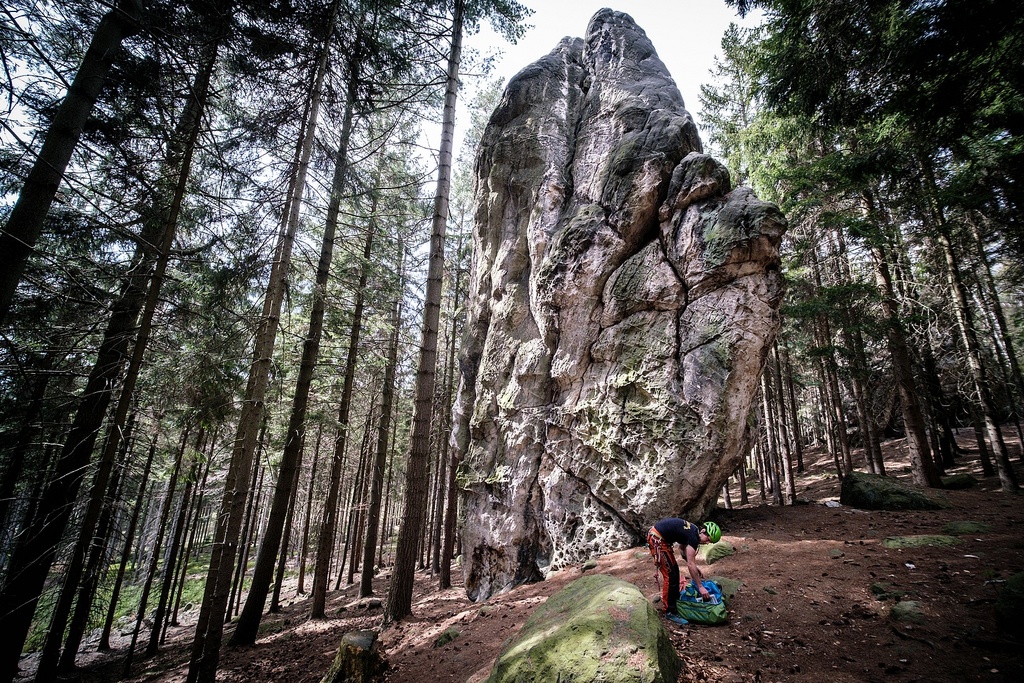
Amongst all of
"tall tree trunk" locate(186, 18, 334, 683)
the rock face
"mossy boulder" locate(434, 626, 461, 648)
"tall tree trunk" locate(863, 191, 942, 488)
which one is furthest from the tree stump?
"tall tree trunk" locate(863, 191, 942, 488)

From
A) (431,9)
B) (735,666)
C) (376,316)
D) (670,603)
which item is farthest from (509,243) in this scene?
(735,666)

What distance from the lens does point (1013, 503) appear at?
27.9 ft

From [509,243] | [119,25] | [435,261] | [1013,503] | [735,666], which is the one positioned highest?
[509,243]

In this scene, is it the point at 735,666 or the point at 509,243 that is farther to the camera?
the point at 509,243

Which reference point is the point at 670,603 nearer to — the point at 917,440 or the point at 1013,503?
the point at 1013,503

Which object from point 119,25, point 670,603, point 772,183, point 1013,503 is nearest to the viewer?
point 119,25

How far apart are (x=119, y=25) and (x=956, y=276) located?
60.4ft

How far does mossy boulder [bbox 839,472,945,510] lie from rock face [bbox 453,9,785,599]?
14.8 feet

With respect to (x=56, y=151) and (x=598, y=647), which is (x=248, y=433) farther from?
(x=598, y=647)

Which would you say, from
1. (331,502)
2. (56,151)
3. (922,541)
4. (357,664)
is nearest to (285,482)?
(331,502)

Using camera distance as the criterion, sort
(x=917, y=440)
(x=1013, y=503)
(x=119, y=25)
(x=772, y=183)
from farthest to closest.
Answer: (x=772, y=183) < (x=917, y=440) < (x=1013, y=503) < (x=119, y=25)

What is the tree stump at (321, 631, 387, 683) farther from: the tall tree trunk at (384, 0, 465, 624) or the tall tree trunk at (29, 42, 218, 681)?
the tall tree trunk at (29, 42, 218, 681)

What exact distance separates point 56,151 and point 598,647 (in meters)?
7.13

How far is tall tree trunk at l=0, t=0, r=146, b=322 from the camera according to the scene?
11.2 feet
